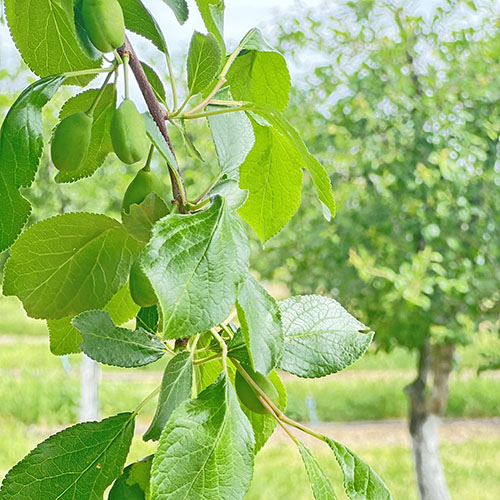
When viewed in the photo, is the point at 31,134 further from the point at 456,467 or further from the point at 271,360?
the point at 456,467

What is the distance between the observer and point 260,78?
41 cm

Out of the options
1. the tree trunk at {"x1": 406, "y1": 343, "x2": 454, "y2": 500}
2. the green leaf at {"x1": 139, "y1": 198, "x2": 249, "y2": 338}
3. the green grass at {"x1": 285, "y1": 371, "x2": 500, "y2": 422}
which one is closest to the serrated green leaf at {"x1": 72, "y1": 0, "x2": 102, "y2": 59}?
the green leaf at {"x1": 139, "y1": 198, "x2": 249, "y2": 338}

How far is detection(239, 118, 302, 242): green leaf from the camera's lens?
40cm

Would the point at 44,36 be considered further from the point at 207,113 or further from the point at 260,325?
the point at 260,325

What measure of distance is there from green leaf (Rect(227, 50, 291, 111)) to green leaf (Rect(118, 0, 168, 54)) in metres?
0.06

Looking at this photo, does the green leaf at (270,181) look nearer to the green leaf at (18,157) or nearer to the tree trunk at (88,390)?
the green leaf at (18,157)

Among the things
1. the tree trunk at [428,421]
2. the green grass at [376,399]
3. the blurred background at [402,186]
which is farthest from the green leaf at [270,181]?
the green grass at [376,399]

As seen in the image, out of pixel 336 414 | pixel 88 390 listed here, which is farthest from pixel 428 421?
pixel 336 414

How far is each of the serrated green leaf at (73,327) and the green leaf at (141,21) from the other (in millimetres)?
126

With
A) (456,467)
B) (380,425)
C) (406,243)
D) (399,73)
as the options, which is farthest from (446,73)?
(380,425)

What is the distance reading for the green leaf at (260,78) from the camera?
0.41 metres

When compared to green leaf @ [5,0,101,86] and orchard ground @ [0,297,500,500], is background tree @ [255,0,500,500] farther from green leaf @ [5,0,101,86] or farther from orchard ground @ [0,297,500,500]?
green leaf @ [5,0,101,86]

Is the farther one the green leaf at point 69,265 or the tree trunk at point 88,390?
the tree trunk at point 88,390

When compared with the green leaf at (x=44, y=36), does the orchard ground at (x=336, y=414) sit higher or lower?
lower
